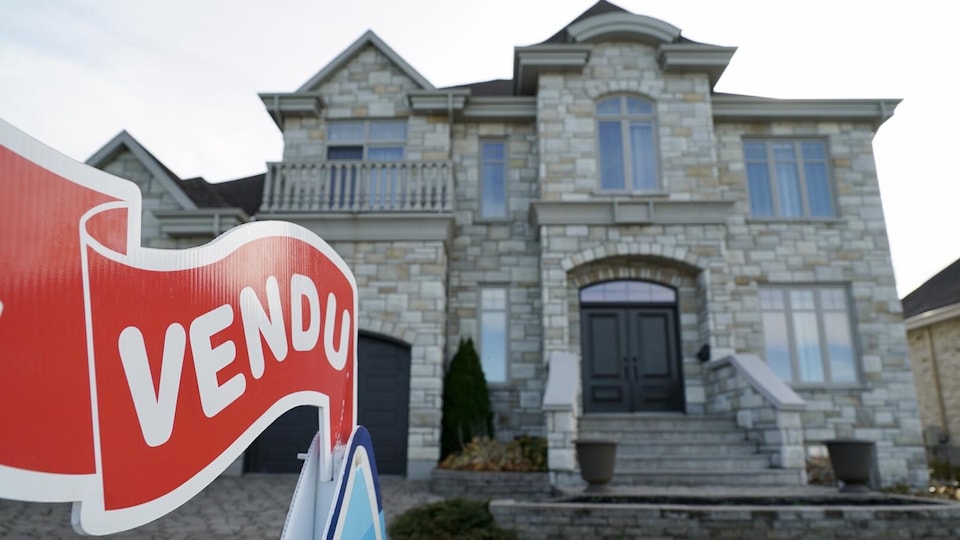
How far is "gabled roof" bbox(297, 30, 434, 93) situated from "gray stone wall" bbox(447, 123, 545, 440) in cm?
150

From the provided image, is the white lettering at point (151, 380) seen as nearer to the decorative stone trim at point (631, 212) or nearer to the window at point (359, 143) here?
the decorative stone trim at point (631, 212)

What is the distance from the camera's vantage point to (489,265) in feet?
40.9

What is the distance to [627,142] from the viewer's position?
40.8 ft

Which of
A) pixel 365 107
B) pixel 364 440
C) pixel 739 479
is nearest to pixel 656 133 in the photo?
pixel 365 107

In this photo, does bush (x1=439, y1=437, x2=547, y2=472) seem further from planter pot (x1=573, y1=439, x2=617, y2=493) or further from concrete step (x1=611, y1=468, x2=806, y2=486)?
planter pot (x1=573, y1=439, x2=617, y2=493)

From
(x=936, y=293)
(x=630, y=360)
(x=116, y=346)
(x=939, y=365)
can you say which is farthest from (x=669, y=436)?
(x=936, y=293)

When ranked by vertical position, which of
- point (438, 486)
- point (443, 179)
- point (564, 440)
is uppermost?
point (443, 179)

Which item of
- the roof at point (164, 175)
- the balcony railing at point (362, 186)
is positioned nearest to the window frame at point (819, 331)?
the balcony railing at point (362, 186)

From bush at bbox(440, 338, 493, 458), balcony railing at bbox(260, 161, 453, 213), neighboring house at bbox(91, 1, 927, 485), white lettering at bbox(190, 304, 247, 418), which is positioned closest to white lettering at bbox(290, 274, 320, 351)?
white lettering at bbox(190, 304, 247, 418)

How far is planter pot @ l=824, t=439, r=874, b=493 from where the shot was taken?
25.7ft

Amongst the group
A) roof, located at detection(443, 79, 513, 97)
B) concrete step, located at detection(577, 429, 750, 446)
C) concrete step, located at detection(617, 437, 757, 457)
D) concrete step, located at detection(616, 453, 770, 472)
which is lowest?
concrete step, located at detection(616, 453, 770, 472)

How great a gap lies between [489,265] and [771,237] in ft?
18.1

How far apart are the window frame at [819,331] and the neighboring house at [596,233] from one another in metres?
0.04

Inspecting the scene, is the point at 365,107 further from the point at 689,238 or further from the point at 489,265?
the point at 689,238
